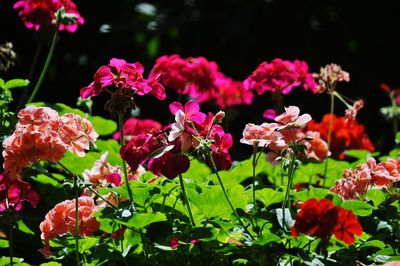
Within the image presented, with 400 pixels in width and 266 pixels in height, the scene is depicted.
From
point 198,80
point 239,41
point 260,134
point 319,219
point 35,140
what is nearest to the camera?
point 319,219

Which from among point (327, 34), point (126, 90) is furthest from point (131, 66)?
point (327, 34)

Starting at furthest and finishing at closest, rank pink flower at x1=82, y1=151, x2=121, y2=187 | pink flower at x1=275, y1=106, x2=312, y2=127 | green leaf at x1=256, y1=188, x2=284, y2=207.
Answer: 1. pink flower at x1=82, y1=151, x2=121, y2=187
2. green leaf at x1=256, y1=188, x2=284, y2=207
3. pink flower at x1=275, y1=106, x2=312, y2=127

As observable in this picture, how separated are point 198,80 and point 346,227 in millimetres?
1489

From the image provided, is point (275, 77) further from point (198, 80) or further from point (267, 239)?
point (267, 239)

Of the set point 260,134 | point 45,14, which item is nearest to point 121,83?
point 260,134

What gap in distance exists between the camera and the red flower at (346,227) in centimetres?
146

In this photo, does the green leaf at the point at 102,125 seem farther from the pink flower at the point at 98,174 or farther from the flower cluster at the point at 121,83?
the flower cluster at the point at 121,83

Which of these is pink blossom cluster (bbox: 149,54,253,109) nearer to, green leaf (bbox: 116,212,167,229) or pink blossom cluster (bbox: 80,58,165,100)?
pink blossom cluster (bbox: 80,58,165,100)

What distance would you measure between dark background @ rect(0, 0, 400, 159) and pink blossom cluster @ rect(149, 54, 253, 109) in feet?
3.04

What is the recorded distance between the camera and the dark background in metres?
4.31

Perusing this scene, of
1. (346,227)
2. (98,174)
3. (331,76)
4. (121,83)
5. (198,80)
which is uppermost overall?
(121,83)

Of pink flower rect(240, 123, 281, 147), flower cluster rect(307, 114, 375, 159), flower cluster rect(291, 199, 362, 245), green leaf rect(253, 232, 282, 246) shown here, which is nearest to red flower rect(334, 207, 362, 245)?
flower cluster rect(291, 199, 362, 245)

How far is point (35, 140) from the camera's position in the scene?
1551 mm

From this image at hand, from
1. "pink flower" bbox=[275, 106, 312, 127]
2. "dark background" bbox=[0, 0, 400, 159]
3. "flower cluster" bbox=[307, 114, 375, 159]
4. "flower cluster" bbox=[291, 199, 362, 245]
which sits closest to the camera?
"flower cluster" bbox=[291, 199, 362, 245]
